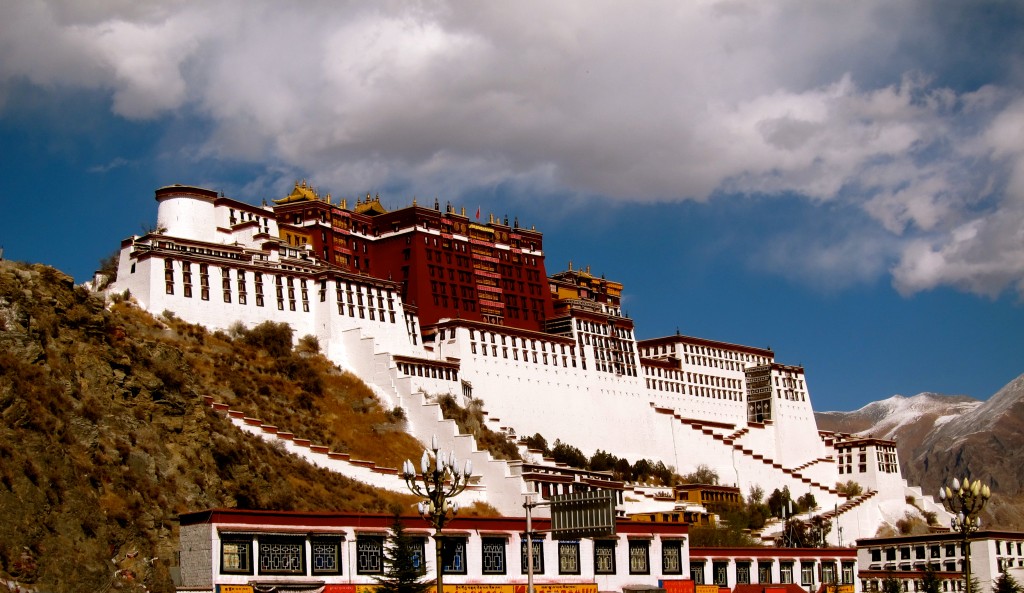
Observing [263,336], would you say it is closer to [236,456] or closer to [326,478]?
[326,478]

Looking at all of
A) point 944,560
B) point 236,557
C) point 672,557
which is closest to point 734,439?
point 944,560

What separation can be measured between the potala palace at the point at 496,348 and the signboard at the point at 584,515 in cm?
3362

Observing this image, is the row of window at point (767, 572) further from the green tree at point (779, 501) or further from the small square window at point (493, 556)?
the green tree at point (779, 501)

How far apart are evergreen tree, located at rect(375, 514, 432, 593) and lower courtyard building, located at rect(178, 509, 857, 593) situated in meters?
1.65

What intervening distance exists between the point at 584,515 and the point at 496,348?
5797 cm

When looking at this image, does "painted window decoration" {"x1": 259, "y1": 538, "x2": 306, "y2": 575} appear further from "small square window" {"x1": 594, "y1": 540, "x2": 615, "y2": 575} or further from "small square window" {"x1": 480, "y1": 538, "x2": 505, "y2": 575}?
"small square window" {"x1": 594, "y1": 540, "x2": 615, "y2": 575}

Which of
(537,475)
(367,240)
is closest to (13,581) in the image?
(537,475)

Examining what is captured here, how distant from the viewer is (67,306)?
59.7 meters

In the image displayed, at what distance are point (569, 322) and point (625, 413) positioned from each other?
8.58 m

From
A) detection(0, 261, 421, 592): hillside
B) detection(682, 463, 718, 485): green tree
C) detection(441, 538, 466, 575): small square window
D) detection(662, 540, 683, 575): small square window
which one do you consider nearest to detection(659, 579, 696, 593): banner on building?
detection(662, 540, 683, 575): small square window

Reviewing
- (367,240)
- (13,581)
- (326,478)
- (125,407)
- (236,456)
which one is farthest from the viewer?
(367,240)

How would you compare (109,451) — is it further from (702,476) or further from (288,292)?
(702,476)

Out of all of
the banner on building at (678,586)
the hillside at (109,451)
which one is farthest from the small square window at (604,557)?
the hillside at (109,451)

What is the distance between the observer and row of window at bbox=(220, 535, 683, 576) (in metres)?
46.5
